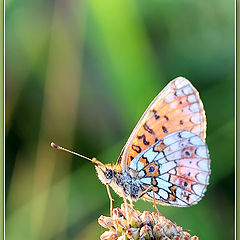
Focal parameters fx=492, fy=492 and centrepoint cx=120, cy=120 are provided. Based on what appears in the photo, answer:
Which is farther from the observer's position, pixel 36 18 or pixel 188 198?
pixel 36 18

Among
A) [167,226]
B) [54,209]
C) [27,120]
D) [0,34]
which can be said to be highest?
[0,34]

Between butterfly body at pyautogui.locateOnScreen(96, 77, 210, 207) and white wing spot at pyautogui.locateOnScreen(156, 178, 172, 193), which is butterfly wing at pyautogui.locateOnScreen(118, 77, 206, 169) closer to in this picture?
butterfly body at pyautogui.locateOnScreen(96, 77, 210, 207)

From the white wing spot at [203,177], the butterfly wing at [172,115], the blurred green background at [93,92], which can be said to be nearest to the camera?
the white wing spot at [203,177]

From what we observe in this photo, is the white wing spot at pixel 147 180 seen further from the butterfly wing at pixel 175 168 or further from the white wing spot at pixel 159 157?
the white wing spot at pixel 159 157

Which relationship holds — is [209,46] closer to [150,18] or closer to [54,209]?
[150,18]

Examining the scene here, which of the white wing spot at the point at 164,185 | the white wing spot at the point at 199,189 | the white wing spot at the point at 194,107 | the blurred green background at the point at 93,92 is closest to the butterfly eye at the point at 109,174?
the white wing spot at the point at 164,185

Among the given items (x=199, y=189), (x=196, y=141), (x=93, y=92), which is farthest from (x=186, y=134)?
(x=93, y=92)

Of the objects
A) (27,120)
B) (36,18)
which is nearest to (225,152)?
(27,120)

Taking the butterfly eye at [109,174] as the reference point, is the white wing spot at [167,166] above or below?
below
